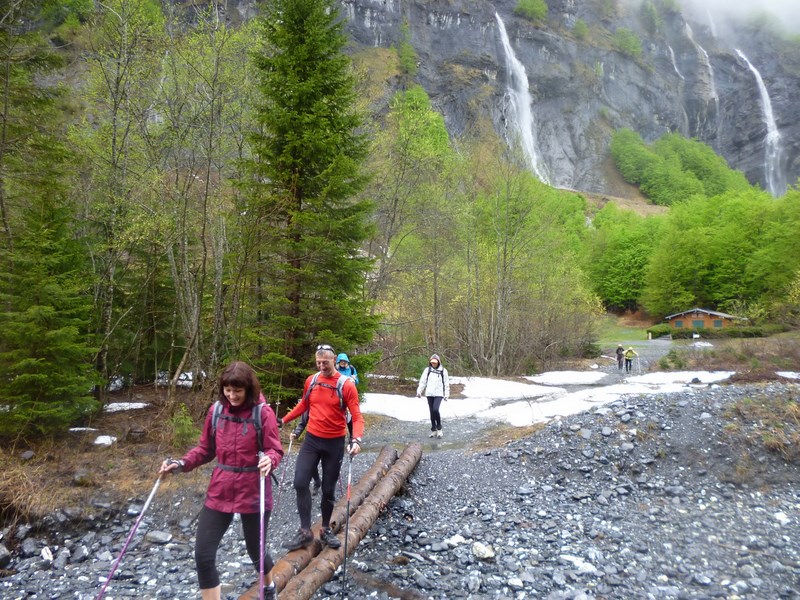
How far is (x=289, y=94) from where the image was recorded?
31.6 ft

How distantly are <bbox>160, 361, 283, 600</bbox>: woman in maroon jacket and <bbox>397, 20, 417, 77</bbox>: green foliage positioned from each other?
7195cm

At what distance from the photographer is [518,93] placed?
78375mm

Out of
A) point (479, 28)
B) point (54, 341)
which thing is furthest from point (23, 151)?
point (479, 28)

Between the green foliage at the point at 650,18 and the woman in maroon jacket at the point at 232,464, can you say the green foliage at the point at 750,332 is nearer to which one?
the woman in maroon jacket at the point at 232,464

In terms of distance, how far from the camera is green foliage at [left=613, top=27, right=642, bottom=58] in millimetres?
92588

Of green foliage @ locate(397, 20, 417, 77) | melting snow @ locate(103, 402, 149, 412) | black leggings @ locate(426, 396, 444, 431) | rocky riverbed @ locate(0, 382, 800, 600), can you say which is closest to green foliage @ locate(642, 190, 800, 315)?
green foliage @ locate(397, 20, 417, 77)

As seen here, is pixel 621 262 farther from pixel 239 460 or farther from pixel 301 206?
pixel 239 460

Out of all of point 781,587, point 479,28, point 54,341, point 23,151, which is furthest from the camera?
point 479,28

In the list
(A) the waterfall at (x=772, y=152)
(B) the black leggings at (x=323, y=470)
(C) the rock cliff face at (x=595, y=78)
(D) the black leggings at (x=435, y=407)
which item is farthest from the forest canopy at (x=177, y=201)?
(A) the waterfall at (x=772, y=152)

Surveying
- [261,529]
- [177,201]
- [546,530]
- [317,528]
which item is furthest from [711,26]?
[261,529]

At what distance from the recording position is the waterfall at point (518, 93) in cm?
7681

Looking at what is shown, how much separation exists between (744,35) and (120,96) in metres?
137

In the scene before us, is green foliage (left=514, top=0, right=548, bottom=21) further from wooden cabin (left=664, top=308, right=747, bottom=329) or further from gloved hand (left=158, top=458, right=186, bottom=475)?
gloved hand (left=158, top=458, right=186, bottom=475)

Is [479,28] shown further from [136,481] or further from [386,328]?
[136,481]
